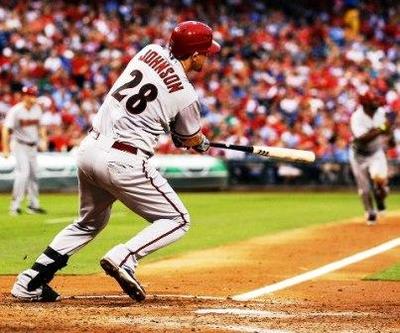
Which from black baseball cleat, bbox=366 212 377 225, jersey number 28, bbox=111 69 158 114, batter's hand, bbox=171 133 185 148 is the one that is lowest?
black baseball cleat, bbox=366 212 377 225

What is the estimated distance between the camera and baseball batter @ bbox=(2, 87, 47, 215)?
61.2 feet

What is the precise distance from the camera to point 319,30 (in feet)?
115

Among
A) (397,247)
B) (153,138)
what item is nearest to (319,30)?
(397,247)

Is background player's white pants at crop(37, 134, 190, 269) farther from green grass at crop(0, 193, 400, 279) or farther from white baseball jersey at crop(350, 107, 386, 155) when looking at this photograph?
white baseball jersey at crop(350, 107, 386, 155)

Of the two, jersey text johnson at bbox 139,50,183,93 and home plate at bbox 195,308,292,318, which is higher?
jersey text johnson at bbox 139,50,183,93

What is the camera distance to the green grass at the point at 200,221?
41.1 ft

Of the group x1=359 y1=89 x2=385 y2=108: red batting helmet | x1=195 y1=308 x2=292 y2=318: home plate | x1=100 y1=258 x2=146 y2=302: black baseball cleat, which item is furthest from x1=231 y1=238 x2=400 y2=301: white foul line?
x1=359 y1=89 x2=385 y2=108: red batting helmet

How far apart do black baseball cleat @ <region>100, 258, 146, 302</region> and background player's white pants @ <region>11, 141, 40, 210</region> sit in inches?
442

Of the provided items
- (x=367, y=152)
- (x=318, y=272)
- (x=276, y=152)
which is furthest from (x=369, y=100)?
(x=276, y=152)

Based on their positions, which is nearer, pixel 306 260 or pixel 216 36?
pixel 306 260

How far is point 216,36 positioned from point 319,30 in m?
3.67

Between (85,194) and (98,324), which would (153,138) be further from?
(98,324)

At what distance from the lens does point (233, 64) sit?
32.6 metres

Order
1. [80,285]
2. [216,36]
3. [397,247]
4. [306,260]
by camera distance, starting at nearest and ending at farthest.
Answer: [80,285] → [306,260] → [397,247] → [216,36]
